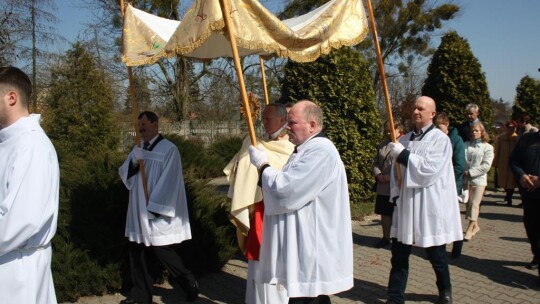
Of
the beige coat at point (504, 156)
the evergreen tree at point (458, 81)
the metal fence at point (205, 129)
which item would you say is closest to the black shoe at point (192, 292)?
the beige coat at point (504, 156)

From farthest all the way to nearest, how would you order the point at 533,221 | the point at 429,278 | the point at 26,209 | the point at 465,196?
1. the point at 465,196
2. the point at 429,278
3. the point at 533,221
4. the point at 26,209

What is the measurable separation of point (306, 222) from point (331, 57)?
6.48 metres

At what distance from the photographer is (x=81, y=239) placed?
5.38 m

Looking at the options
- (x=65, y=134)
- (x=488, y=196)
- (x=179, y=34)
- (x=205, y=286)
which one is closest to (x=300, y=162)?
(x=179, y=34)

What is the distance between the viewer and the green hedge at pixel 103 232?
518 cm

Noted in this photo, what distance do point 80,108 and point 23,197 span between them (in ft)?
39.2

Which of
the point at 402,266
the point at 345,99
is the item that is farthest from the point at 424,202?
the point at 345,99

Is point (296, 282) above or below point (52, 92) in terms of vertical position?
below

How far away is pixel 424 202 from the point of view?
180 inches

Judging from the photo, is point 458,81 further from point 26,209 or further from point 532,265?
point 26,209

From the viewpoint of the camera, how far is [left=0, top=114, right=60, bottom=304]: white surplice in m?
2.44

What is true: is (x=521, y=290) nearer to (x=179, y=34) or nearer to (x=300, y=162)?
(x=300, y=162)

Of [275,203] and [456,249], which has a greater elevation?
[275,203]

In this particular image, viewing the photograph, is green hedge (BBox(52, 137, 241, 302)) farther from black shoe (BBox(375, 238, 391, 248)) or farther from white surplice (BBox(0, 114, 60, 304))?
white surplice (BBox(0, 114, 60, 304))
